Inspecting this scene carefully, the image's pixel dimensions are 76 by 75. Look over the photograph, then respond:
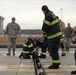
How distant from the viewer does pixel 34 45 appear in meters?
14.5

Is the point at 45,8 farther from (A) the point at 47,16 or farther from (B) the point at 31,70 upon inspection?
(B) the point at 31,70

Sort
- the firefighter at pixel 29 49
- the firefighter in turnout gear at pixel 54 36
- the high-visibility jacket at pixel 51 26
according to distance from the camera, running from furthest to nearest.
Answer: the firefighter at pixel 29 49, the firefighter in turnout gear at pixel 54 36, the high-visibility jacket at pixel 51 26

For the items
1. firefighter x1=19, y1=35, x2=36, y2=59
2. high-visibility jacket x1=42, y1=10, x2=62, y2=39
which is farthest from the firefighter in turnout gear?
firefighter x1=19, y1=35, x2=36, y2=59

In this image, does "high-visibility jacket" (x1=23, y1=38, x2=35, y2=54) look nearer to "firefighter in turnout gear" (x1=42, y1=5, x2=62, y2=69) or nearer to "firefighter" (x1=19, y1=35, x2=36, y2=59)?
"firefighter" (x1=19, y1=35, x2=36, y2=59)

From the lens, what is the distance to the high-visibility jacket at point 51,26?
10.8 m

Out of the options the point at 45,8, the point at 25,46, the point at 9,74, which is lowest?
the point at 9,74

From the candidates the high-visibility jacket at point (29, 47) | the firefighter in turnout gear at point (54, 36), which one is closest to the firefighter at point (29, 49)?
the high-visibility jacket at point (29, 47)

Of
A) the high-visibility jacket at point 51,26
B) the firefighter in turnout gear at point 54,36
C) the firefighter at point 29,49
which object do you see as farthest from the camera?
the firefighter at point 29,49

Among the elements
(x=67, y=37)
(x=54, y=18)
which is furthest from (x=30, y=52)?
(x=67, y=37)

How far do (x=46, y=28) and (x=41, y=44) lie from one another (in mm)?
3949

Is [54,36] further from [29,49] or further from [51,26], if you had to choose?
[29,49]

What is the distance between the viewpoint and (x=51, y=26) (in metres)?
11.0

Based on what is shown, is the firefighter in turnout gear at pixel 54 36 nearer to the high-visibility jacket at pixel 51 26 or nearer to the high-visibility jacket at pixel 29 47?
the high-visibility jacket at pixel 51 26

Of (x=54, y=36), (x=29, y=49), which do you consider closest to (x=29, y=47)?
(x=29, y=49)
